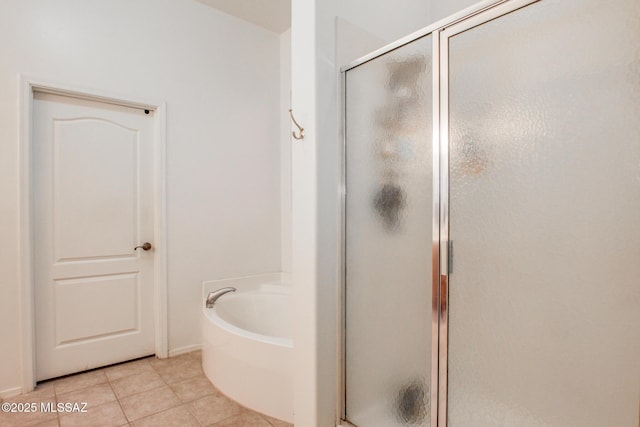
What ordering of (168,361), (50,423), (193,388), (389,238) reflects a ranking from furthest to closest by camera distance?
(168,361)
(193,388)
(50,423)
(389,238)

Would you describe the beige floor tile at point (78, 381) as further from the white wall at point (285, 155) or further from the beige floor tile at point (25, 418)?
the white wall at point (285, 155)

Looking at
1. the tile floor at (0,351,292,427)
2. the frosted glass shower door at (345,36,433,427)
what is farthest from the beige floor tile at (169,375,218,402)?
the frosted glass shower door at (345,36,433,427)

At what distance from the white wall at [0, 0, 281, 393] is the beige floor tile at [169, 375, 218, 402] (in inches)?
20.2

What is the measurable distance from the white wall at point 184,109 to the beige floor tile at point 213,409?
2.62ft

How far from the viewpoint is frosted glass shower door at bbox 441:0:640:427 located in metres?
0.91

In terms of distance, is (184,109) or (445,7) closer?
(445,7)

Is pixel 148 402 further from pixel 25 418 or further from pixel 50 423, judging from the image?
pixel 25 418

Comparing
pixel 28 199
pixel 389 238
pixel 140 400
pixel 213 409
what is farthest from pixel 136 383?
pixel 389 238

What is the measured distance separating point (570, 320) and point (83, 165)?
2.90 m

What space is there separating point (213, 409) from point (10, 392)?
1.30 m

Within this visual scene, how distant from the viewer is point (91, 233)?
2.41 metres

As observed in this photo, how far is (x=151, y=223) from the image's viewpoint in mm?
2646

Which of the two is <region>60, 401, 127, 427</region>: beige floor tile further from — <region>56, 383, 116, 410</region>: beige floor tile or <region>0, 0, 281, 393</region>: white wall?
<region>0, 0, 281, 393</region>: white wall

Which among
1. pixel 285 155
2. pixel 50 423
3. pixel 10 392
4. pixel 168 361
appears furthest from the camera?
pixel 285 155
